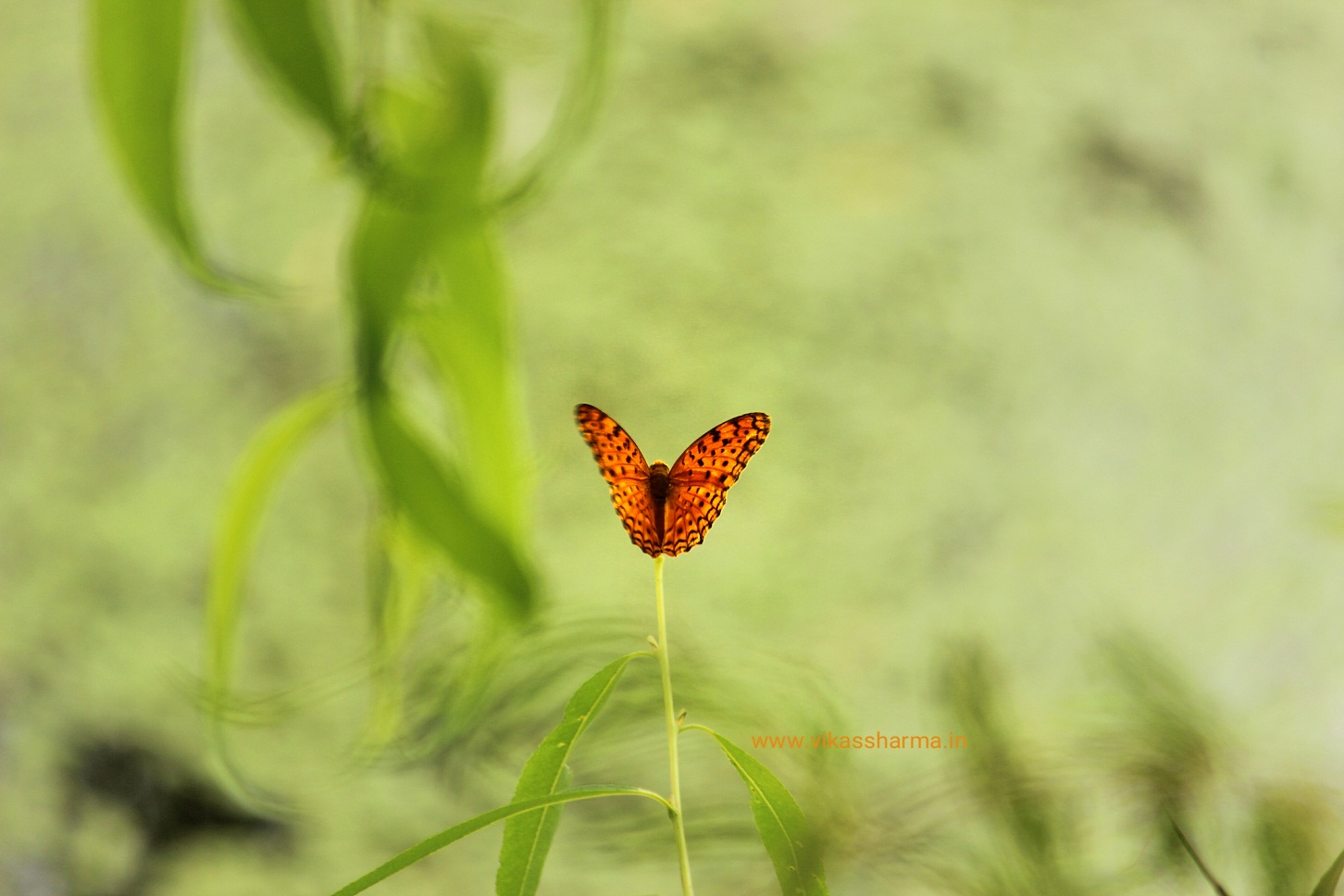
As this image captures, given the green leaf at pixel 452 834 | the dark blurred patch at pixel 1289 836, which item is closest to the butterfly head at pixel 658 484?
the green leaf at pixel 452 834

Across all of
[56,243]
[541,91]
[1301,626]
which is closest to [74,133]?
[56,243]

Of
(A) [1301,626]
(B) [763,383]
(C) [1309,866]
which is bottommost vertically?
(C) [1309,866]

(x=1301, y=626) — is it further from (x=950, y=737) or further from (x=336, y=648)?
(x=336, y=648)

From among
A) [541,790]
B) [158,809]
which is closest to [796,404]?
[541,790]

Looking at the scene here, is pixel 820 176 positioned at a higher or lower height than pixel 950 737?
higher

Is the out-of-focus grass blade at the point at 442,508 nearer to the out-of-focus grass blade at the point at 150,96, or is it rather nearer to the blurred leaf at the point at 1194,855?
the out-of-focus grass blade at the point at 150,96

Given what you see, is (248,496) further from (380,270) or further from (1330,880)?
(1330,880)

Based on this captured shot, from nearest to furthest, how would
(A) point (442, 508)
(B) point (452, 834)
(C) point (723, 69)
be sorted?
1. (B) point (452, 834)
2. (A) point (442, 508)
3. (C) point (723, 69)
